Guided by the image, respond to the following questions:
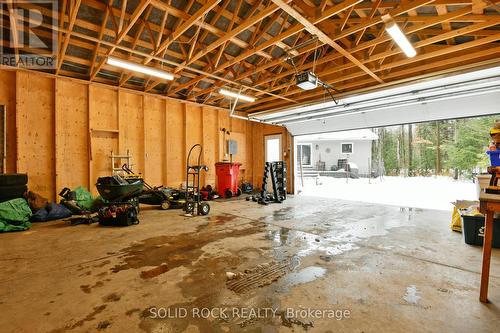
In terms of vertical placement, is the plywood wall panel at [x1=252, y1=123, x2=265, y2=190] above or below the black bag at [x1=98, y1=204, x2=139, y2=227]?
above

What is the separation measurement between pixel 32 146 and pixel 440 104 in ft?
33.6

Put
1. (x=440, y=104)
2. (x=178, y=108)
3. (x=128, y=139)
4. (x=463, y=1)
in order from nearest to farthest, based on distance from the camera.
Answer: (x=463, y=1) → (x=440, y=104) → (x=128, y=139) → (x=178, y=108)

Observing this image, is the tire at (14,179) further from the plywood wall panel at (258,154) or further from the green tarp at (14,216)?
the plywood wall panel at (258,154)

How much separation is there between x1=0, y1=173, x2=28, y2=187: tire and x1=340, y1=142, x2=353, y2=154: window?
1928 centimetres

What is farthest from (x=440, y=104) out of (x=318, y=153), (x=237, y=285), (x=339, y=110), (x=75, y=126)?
(x=318, y=153)

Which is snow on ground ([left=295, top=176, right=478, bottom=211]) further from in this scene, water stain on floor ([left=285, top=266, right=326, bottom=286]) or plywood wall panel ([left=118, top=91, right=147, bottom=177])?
plywood wall panel ([left=118, top=91, right=147, bottom=177])

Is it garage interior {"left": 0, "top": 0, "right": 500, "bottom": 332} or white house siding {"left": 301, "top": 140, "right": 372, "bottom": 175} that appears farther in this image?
white house siding {"left": 301, "top": 140, "right": 372, "bottom": 175}

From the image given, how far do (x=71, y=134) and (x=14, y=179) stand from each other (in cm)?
170

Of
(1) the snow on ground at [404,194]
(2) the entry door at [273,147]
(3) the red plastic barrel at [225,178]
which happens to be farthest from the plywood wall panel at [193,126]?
(1) the snow on ground at [404,194]

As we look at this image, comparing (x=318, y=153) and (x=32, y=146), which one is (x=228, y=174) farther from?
(x=318, y=153)

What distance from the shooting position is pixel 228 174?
8.53 meters

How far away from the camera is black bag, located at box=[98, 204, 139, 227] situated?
4.66 meters

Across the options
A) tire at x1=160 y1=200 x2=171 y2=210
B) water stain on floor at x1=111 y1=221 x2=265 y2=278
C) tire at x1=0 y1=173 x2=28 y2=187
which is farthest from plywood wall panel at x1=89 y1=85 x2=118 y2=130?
water stain on floor at x1=111 y1=221 x2=265 y2=278

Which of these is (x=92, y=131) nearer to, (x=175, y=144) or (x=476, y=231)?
(x=175, y=144)
